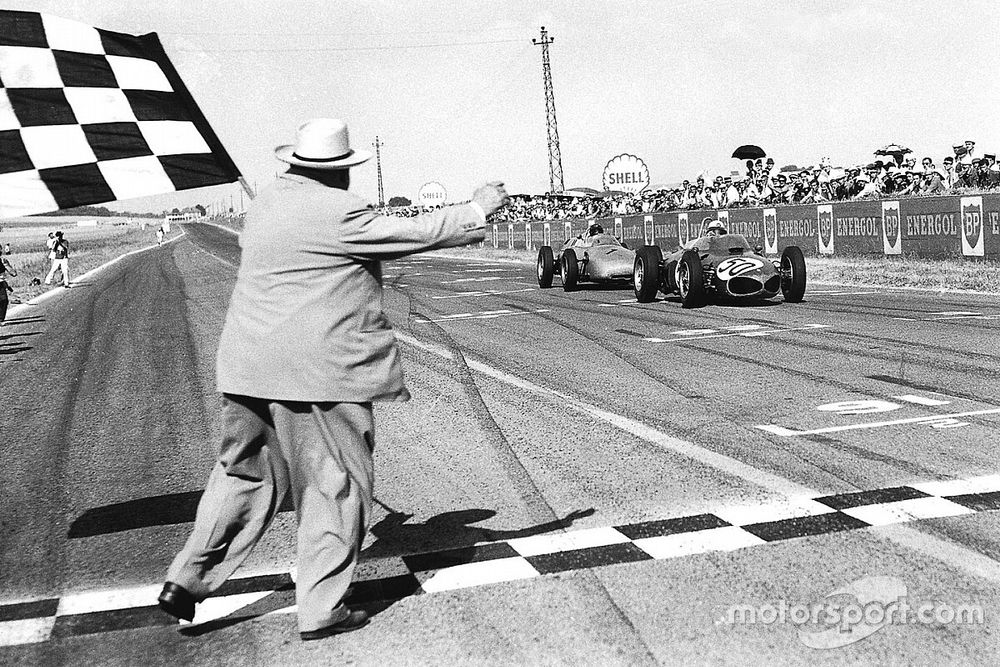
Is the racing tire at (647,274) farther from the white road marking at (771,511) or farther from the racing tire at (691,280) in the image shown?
the white road marking at (771,511)

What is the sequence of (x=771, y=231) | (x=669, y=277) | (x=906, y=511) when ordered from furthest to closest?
1. (x=771, y=231)
2. (x=669, y=277)
3. (x=906, y=511)

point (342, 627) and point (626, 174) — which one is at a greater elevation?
point (626, 174)

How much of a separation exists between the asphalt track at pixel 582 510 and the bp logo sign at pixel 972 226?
27.7 ft

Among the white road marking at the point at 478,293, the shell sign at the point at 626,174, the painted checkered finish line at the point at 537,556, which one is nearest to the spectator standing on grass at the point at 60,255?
the white road marking at the point at 478,293

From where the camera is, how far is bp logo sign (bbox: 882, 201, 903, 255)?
2127 cm

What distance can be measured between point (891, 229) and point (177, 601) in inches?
793

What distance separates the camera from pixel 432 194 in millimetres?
63875

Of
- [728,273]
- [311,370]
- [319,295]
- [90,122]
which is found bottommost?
[728,273]

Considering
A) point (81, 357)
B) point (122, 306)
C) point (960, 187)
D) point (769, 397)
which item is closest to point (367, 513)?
point (769, 397)

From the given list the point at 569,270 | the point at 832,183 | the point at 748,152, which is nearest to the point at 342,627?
the point at 569,270

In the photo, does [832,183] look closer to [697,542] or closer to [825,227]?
[825,227]

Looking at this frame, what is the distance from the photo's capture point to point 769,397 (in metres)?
8.05

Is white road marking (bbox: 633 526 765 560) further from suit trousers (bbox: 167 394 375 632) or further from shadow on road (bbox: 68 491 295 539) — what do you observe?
shadow on road (bbox: 68 491 295 539)

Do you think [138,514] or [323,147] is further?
[138,514]
